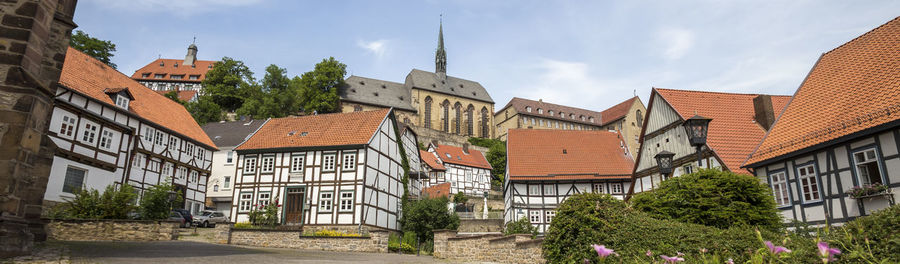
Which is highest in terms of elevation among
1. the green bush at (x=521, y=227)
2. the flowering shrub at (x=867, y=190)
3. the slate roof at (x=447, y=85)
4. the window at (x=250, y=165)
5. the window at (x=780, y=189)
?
the slate roof at (x=447, y=85)

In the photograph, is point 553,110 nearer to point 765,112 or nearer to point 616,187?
point 616,187

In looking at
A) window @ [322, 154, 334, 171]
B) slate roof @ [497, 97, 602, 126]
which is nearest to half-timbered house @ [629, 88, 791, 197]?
window @ [322, 154, 334, 171]

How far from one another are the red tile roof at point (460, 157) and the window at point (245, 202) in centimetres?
2765

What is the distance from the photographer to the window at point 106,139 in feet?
81.8

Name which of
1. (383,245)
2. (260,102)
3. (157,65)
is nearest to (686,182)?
(383,245)

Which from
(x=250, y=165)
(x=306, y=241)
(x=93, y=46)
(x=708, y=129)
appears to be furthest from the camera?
(x=93, y=46)

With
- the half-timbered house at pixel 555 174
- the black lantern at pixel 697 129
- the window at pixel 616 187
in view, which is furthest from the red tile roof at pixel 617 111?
the black lantern at pixel 697 129

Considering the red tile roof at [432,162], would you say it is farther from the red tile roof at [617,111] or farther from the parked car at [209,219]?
the red tile roof at [617,111]

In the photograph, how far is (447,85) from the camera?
3659 inches

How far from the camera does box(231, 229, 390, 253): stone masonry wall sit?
21234mm

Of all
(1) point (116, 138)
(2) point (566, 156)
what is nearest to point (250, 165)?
(1) point (116, 138)

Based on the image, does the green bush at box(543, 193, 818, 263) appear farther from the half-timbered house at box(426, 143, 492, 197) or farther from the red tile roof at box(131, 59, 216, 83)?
the red tile roof at box(131, 59, 216, 83)

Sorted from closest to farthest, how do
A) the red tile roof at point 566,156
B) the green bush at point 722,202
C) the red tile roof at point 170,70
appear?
the green bush at point 722,202, the red tile roof at point 566,156, the red tile roof at point 170,70

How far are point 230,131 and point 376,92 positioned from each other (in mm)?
39918
